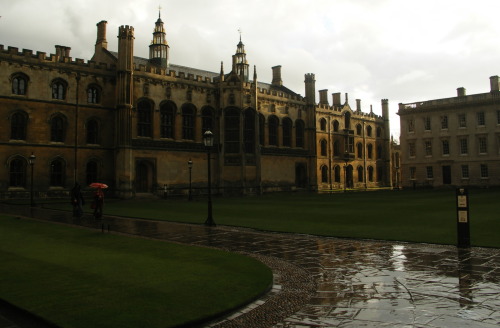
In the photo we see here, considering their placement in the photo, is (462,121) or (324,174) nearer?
(462,121)

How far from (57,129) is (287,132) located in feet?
88.8

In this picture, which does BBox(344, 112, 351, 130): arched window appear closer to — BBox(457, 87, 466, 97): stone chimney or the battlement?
BBox(457, 87, 466, 97): stone chimney

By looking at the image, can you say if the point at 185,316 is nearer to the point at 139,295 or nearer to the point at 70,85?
the point at 139,295

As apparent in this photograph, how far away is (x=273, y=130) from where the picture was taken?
50.9m

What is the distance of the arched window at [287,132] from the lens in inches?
2052

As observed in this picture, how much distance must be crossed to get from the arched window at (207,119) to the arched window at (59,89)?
13.7 meters

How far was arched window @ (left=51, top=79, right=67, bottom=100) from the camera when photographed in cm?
3572

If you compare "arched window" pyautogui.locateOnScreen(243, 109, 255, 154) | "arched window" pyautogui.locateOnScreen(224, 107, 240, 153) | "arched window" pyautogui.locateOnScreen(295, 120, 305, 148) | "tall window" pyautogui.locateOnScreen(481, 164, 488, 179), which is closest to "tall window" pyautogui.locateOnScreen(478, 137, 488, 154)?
"tall window" pyautogui.locateOnScreen(481, 164, 488, 179)

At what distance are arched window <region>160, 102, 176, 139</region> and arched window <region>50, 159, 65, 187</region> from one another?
9.70 metres

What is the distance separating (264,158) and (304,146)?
7.88 metres

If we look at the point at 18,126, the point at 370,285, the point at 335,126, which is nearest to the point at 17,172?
the point at 18,126

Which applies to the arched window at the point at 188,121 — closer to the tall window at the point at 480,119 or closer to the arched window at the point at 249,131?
the arched window at the point at 249,131

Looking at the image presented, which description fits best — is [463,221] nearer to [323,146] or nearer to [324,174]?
[324,174]

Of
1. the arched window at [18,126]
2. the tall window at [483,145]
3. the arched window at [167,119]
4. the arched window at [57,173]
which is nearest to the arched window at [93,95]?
the arched window at [18,126]
